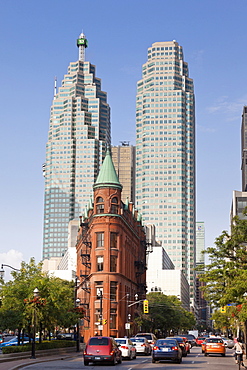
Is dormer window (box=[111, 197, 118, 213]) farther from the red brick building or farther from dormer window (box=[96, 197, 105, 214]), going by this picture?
dormer window (box=[96, 197, 105, 214])

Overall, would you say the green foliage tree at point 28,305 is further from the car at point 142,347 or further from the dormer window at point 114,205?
the dormer window at point 114,205

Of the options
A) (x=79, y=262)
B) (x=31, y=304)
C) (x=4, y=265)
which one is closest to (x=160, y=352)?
(x=31, y=304)

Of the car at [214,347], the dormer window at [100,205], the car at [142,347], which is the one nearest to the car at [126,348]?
the car at [142,347]

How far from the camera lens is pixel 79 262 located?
11981 cm

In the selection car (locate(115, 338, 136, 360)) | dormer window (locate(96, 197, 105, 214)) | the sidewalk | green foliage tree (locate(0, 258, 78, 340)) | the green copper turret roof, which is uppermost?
the green copper turret roof

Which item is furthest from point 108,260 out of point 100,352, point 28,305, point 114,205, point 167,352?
point 100,352

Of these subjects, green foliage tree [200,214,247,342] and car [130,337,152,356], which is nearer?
green foliage tree [200,214,247,342]

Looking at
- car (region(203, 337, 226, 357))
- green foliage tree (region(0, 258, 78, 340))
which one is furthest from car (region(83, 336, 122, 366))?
car (region(203, 337, 226, 357))

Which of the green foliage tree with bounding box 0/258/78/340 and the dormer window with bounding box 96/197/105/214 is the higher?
the dormer window with bounding box 96/197/105/214

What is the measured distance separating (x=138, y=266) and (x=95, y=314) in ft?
91.3

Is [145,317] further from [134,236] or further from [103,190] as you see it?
[103,190]

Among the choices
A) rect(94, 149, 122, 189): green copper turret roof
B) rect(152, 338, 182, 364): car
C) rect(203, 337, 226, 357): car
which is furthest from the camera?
rect(94, 149, 122, 189): green copper turret roof

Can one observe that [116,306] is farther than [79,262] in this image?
No

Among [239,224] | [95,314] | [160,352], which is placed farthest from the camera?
[95,314]
